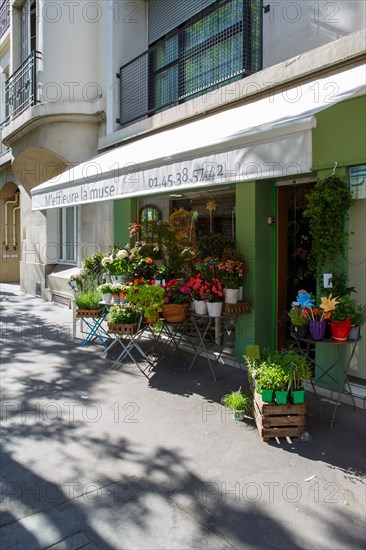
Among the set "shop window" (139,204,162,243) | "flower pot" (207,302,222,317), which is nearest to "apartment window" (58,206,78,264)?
"shop window" (139,204,162,243)

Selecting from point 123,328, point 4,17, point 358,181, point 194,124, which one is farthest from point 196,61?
point 4,17

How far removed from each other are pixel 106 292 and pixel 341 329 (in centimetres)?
395

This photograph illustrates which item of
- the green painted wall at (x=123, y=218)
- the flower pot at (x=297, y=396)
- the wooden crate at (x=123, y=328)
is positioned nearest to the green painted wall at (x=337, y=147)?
the flower pot at (x=297, y=396)

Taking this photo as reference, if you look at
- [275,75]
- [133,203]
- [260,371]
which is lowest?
[260,371]

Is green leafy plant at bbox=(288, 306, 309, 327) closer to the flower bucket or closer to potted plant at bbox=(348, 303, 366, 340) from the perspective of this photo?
the flower bucket

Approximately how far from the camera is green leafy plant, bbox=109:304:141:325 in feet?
21.4

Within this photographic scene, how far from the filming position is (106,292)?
737 centimetres

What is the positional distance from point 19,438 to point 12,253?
52.5ft

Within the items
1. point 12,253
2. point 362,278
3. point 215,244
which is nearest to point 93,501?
point 362,278

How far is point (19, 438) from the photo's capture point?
14.6 ft

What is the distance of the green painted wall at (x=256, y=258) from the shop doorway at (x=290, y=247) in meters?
0.13

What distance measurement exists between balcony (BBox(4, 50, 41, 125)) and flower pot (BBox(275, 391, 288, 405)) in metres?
10.3

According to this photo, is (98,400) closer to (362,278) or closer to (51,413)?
(51,413)

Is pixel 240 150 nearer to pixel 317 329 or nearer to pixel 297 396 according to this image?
pixel 317 329
